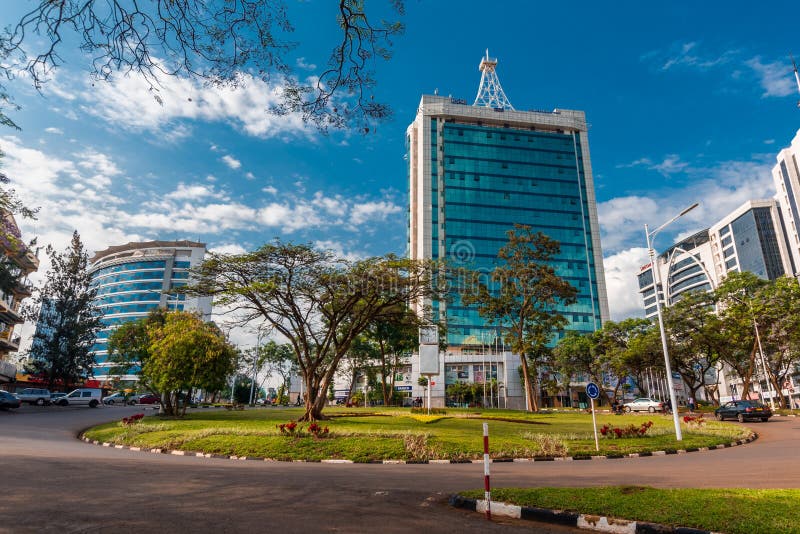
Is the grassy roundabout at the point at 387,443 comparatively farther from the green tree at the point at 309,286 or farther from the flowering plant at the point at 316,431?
the green tree at the point at 309,286

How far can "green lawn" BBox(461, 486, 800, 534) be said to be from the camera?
17.5 ft

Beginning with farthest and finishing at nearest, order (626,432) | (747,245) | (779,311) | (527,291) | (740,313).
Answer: (747,245) → (740,313) → (527,291) → (779,311) → (626,432)

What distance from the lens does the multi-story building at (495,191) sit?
89625mm

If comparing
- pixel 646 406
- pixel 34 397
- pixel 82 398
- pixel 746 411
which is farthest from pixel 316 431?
pixel 34 397

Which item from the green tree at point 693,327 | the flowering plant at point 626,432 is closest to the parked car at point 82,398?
the flowering plant at point 626,432

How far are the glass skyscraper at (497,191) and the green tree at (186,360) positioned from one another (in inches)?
2378

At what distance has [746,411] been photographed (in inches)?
1144

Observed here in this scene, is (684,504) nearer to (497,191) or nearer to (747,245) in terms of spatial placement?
(497,191)

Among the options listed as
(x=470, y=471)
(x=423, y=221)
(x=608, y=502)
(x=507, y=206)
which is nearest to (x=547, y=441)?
(x=470, y=471)

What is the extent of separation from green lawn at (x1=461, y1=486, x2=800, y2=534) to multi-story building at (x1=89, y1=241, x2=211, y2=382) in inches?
4549

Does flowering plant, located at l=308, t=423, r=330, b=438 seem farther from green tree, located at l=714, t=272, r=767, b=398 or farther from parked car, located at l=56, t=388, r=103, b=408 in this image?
parked car, located at l=56, t=388, r=103, b=408

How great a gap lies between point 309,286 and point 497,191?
251 ft

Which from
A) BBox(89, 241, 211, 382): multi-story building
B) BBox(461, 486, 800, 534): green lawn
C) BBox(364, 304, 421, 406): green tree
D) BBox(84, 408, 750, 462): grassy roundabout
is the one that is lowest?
BBox(84, 408, 750, 462): grassy roundabout

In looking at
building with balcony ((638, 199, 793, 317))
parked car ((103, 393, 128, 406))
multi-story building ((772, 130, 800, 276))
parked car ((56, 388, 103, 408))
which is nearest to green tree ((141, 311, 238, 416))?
parked car ((56, 388, 103, 408))
